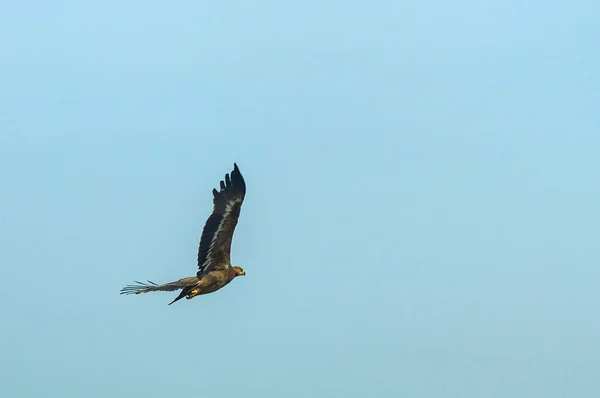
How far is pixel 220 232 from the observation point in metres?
24.0

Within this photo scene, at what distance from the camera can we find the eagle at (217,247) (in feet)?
78.5

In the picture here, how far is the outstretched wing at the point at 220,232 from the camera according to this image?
24.0 m

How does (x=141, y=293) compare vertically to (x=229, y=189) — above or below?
below

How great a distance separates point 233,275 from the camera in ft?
80.5

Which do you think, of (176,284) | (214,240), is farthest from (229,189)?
(176,284)

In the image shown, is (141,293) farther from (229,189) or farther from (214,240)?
(229,189)

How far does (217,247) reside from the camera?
24.1 m

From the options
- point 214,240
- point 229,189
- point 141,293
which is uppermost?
point 229,189

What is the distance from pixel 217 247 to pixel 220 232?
1.65 ft

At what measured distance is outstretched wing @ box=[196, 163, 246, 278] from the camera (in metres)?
24.0

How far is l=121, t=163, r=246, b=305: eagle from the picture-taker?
23922 mm

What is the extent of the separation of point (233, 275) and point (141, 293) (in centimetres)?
295

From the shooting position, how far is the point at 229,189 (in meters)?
24.5

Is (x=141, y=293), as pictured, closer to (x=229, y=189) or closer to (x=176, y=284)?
(x=176, y=284)
